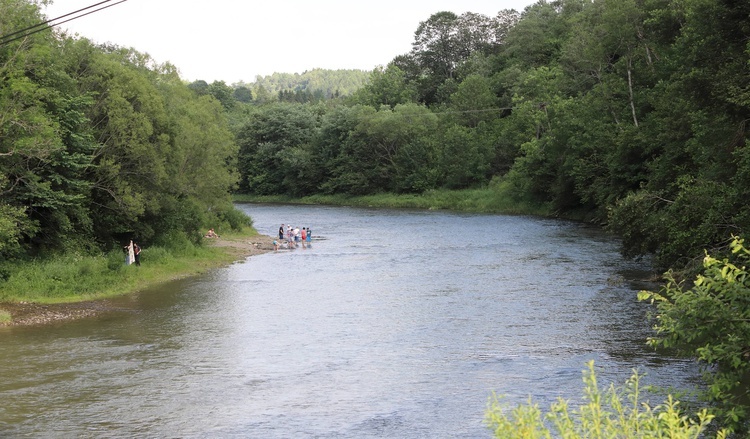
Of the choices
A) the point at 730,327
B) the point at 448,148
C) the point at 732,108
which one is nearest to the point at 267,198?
the point at 448,148

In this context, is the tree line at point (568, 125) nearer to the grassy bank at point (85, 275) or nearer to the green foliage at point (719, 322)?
the green foliage at point (719, 322)

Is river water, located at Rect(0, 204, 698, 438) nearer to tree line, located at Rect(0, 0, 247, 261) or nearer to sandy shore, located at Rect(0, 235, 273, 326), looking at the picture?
sandy shore, located at Rect(0, 235, 273, 326)

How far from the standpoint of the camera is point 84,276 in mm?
33969

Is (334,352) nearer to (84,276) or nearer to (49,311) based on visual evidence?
(49,311)

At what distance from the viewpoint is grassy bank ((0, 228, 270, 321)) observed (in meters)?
31.5

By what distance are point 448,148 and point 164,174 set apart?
6729 cm

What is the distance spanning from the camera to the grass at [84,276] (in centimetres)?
3150

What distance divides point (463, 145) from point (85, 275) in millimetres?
75496

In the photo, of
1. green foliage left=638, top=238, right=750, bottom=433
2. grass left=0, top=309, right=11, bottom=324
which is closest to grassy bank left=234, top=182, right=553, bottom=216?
grass left=0, top=309, right=11, bottom=324

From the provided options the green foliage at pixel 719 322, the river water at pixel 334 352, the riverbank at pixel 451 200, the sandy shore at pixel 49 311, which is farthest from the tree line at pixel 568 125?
the sandy shore at pixel 49 311

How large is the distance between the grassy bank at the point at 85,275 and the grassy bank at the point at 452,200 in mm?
45723

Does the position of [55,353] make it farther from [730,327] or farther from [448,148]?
[448,148]

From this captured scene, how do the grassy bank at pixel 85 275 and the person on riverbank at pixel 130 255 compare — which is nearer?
the grassy bank at pixel 85 275

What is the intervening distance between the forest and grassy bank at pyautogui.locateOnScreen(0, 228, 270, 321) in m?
1.13
